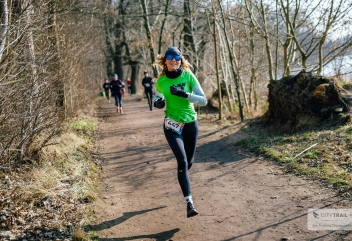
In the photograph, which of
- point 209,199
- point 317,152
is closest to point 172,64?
point 209,199

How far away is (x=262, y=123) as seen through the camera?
36.8 feet

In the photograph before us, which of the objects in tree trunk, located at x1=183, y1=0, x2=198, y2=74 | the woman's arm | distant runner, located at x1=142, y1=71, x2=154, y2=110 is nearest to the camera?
the woman's arm

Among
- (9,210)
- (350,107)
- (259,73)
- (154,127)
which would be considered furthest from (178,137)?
(259,73)

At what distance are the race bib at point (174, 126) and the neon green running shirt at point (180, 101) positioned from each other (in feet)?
0.16

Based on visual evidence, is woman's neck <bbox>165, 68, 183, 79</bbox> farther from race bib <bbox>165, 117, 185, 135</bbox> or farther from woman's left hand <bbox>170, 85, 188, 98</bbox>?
race bib <bbox>165, 117, 185, 135</bbox>

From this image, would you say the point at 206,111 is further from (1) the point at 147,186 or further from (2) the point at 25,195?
(2) the point at 25,195

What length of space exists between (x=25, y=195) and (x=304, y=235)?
3570 mm

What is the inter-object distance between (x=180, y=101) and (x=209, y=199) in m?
1.72

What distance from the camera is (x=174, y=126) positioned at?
15.5 feet

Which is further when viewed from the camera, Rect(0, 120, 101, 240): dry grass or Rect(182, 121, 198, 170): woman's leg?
Rect(182, 121, 198, 170): woman's leg

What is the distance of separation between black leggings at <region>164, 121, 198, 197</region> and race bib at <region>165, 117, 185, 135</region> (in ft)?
0.14

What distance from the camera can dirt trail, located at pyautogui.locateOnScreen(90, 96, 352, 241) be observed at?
4.33m

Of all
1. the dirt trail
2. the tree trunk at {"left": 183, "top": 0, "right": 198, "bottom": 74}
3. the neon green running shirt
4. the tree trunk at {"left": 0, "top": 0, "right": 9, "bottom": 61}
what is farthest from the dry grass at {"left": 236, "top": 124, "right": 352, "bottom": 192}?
the tree trunk at {"left": 183, "top": 0, "right": 198, "bottom": 74}

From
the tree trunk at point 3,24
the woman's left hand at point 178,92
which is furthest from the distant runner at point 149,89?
the woman's left hand at point 178,92
